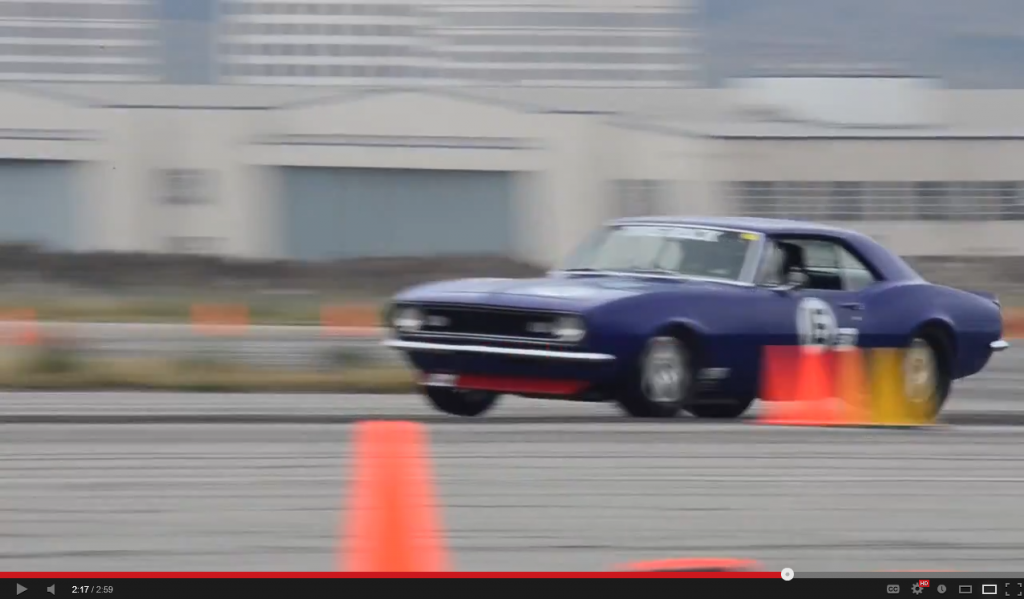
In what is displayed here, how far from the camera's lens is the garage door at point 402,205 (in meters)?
57.3

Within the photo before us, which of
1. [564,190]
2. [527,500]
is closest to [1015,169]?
[564,190]

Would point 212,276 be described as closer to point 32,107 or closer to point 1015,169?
point 32,107

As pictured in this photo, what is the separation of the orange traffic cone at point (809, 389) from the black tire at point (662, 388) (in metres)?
0.68

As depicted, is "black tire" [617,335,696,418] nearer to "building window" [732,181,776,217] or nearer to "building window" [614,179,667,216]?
"building window" [614,179,667,216]

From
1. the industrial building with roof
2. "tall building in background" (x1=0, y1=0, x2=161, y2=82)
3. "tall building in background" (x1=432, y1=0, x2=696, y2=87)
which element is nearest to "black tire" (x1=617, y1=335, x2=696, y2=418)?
the industrial building with roof

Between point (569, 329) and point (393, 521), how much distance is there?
5509 millimetres

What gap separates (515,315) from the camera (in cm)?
1116

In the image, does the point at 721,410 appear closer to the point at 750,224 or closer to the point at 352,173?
the point at 750,224

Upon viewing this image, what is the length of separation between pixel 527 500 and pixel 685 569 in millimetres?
2565

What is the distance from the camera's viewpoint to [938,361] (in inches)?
508

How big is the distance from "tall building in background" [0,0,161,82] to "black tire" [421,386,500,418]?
5341 inches

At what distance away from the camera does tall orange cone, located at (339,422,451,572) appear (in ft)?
17.6

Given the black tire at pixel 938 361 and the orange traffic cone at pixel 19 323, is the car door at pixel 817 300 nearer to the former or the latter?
the black tire at pixel 938 361

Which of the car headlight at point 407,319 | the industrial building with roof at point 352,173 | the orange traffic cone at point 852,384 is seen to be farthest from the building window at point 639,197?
the car headlight at point 407,319
